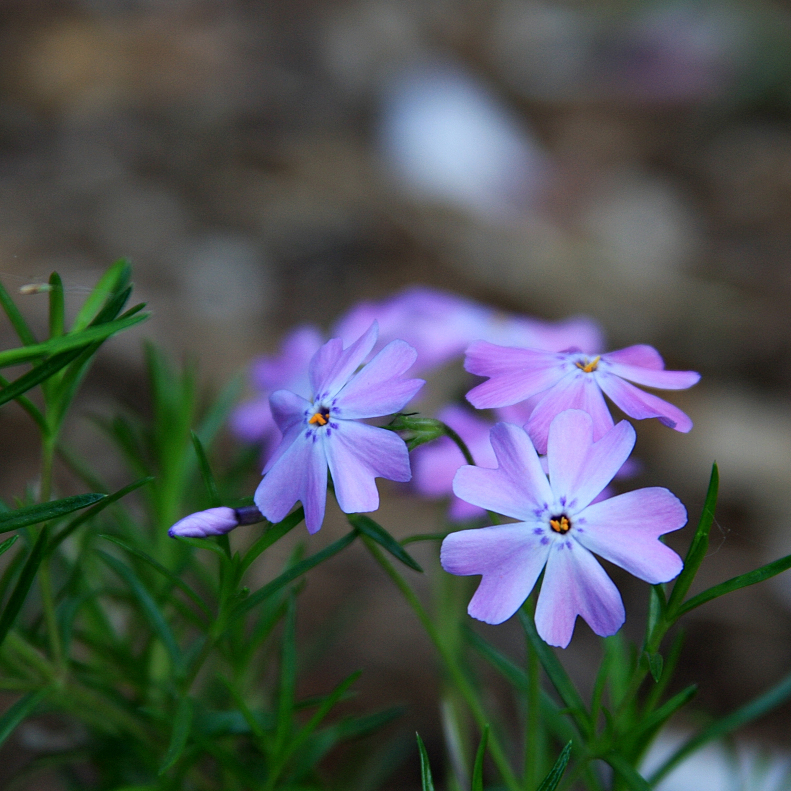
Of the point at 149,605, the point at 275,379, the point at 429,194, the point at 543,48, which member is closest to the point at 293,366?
the point at 275,379

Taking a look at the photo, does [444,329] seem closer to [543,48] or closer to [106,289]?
[106,289]

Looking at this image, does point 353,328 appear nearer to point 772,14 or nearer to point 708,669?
point 708,669

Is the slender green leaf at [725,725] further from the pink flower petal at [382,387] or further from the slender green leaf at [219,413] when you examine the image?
the slender green leaf at [219,413]

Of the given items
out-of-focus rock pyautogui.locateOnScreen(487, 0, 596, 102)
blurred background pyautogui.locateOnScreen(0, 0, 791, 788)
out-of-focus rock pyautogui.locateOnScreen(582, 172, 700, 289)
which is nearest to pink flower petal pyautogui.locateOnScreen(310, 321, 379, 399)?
blurred background pyautogui.locateOnScreen(0, 0, 791, 788)

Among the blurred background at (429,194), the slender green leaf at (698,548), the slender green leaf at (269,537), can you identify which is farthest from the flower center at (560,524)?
the blurred background at (429,194)

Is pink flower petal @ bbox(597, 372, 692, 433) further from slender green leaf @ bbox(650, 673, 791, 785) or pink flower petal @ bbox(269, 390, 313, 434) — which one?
slender green leaf @ bbox(650, 673, 791, 785)

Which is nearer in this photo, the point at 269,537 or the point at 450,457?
the point at 269,537
